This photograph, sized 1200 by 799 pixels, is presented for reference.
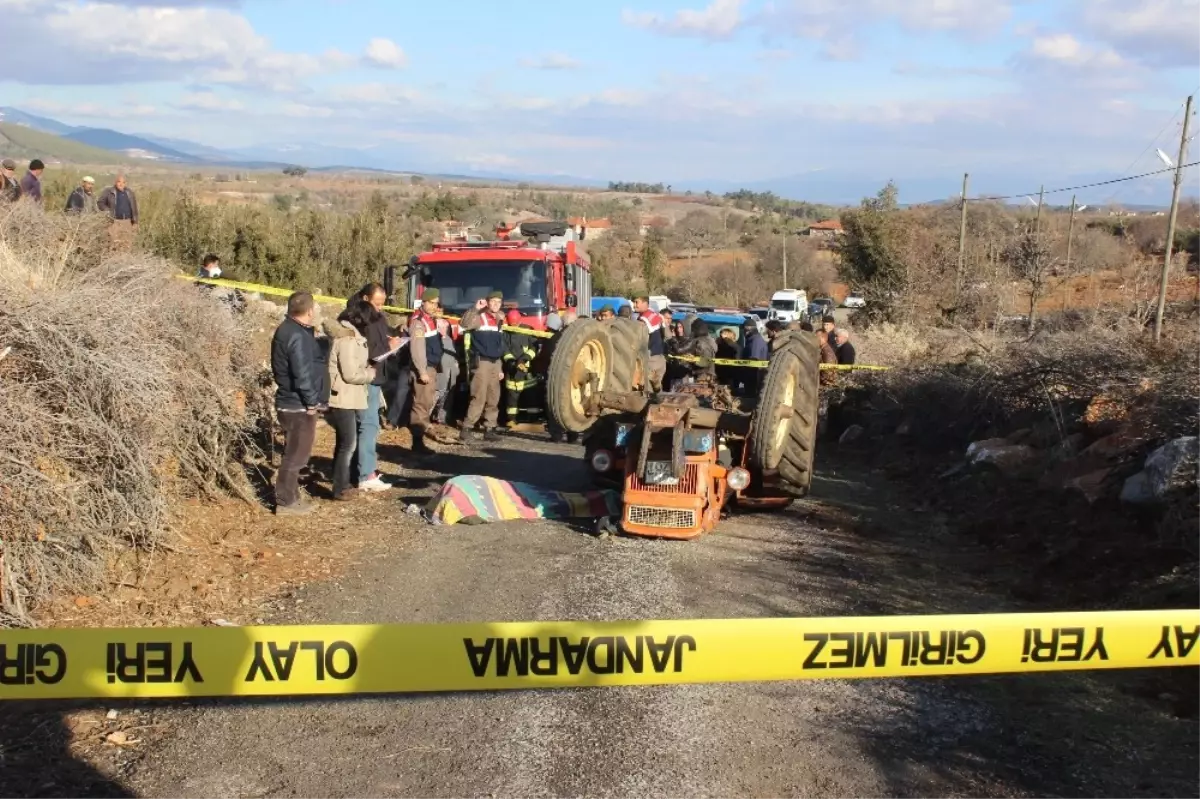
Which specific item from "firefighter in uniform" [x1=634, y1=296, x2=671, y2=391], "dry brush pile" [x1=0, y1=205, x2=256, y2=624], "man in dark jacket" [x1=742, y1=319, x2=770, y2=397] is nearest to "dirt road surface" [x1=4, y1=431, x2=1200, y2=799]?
"dry brush pile" [x1=0, y1=205, x2=256, y2=624]

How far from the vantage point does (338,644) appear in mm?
3297

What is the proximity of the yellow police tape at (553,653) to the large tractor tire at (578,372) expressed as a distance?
5199mm

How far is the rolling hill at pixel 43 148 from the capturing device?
121125 millimetres

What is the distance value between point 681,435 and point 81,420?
13.7ft

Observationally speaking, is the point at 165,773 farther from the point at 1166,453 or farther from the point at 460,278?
the point at 460,278

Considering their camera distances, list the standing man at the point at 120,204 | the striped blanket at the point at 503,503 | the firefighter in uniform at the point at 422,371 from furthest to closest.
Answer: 1. the standing man at the point at 120,204
2. the firefighter in uniform at the point at 422,371
3. the striped blanket at the point at 503,503

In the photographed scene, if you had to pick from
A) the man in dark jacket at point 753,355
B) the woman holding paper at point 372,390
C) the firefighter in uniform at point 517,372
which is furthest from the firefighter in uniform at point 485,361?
the man in dark jacket at point 753,355

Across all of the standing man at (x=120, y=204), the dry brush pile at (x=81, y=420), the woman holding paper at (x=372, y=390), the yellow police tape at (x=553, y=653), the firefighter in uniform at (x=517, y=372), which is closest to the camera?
the yellow police tape at (x=553, y=653)

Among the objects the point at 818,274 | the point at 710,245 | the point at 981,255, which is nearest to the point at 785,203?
the point at 710,245

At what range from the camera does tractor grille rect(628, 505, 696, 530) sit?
26.9ft

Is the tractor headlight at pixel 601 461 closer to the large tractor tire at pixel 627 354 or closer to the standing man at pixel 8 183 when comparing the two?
the large tractor tire at pixel 627 354

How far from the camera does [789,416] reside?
8.61 metres

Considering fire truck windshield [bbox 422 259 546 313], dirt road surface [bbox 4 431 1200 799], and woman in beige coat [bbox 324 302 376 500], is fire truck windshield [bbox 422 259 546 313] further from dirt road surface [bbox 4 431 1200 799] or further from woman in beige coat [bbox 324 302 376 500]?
dirt road surface [bbox 4 431 1200 799]

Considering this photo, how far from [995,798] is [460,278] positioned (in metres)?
11.7
